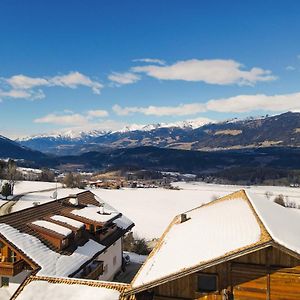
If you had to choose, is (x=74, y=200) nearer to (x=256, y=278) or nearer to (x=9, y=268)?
(x=9, y=268)

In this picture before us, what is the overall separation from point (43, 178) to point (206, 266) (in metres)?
182

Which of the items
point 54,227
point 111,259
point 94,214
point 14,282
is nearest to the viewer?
point 14,282

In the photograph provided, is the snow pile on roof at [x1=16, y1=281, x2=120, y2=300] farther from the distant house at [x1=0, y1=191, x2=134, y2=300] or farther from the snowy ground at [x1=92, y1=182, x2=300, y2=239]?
the snowy ground at [x1=92, y1=182, x2=300, y2=239]

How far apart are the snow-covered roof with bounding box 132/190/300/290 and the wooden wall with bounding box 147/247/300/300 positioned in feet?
2.52

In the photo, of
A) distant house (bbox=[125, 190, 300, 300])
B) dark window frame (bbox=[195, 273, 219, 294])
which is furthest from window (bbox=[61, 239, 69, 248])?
dark window frame (bbox=[195, 273, 219, 294])

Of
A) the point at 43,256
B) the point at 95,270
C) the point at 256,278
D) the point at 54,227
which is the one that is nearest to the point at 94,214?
the point at 54,227

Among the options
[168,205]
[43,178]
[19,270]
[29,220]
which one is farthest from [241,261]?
[43,178]

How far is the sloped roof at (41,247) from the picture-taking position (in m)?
25.3

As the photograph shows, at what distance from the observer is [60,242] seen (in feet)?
91.7

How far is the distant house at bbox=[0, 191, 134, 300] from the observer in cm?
2528

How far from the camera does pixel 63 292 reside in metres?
18.5

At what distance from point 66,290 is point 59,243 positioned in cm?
956

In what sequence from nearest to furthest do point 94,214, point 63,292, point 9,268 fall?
point 63,292
point 9,268
point 94,214

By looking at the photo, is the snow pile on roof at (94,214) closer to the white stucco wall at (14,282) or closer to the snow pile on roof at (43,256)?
the snow pile on roof at (43,256)
